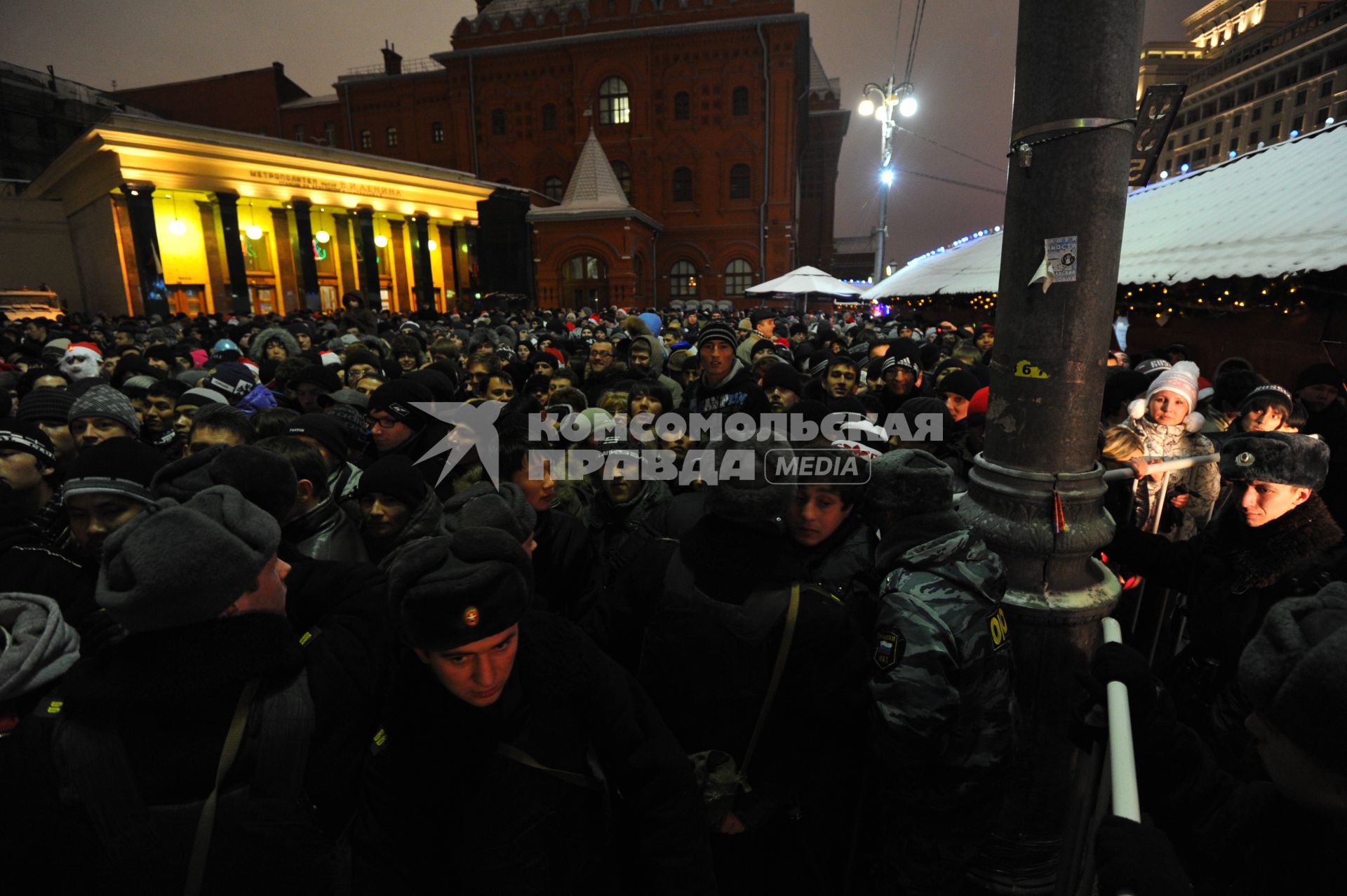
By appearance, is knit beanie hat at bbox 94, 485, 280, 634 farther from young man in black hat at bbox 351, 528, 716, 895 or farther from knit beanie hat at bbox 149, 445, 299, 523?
knit beanie hat at bbox 149, 445, 299, 523

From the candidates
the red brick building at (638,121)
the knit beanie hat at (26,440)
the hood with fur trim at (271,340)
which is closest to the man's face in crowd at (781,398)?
the knit beanie hat at (26,440)

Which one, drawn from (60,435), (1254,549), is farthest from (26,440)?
(1254,549)

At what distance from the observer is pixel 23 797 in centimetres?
140

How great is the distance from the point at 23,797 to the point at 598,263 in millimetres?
34207

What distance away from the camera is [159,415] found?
16.4 ft

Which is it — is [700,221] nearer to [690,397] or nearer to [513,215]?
[513,215]

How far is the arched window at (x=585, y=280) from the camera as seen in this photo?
33625mm

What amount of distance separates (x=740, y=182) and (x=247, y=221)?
24.7m

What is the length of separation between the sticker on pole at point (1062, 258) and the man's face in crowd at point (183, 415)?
5.41 metres

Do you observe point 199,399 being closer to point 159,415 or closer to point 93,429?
point 159,415

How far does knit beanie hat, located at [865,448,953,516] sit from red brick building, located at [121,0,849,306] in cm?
3219

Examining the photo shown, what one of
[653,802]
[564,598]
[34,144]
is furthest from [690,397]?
[34,144]

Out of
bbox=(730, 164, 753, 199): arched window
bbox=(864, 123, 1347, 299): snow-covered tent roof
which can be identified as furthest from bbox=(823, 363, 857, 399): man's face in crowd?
bbox=(730, 164, 753, 199): arched window

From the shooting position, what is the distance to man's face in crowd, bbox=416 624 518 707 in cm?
149
